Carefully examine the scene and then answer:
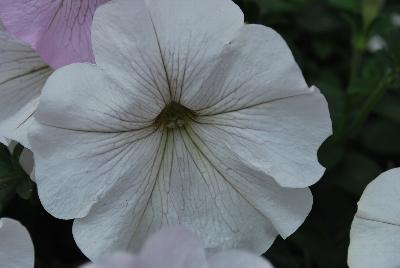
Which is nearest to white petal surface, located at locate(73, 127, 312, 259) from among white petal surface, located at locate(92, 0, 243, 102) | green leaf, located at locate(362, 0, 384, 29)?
white petal surface, located at locate(92, 0, 243, 102)

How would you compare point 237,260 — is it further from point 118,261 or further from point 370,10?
point 370,10

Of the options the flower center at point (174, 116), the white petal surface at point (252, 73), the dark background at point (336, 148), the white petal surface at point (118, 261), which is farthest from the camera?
the dark background at point (336, 148)

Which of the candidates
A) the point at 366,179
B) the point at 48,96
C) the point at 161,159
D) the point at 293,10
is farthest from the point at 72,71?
the point at 293,10

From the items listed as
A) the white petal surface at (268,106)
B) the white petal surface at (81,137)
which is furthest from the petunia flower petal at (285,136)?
the white petal surface at (81,137)

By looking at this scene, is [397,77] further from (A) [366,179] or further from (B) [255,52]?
(B) [255,52]

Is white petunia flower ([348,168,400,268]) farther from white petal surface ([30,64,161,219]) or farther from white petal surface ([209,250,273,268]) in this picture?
white petal surface ([30,64,161,219])

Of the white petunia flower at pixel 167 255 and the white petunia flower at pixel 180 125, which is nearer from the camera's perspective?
the white petunia flower at pixel 167 255

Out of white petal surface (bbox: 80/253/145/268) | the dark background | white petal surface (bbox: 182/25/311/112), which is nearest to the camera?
white petal surface (bbox: 80/253/145/268)

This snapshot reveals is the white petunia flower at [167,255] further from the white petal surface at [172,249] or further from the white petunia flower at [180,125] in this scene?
the white petunia flower at [180,125]
